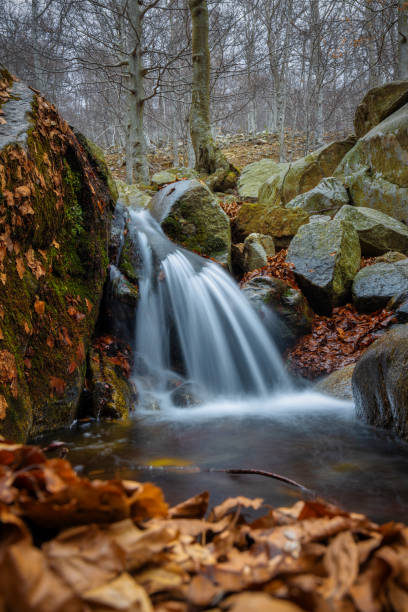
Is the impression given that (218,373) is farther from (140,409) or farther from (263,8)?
(263,8)

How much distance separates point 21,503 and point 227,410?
12.9ft

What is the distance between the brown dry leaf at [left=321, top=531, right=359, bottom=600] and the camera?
81 centimetres

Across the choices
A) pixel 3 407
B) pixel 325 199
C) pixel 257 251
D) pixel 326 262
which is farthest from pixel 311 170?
pixel 3 407

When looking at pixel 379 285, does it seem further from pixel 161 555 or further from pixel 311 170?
pixel 161 555

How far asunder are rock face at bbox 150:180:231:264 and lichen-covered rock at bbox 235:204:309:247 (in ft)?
3.62

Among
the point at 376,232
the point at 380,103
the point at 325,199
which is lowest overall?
the point at 376,232

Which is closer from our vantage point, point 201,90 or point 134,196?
point 134,196

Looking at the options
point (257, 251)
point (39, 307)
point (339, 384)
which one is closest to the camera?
point (39, 307)

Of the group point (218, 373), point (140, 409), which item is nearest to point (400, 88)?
point (218, 373)

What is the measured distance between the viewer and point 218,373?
5.74 m

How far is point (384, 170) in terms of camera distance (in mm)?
8812

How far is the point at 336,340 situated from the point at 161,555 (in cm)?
570

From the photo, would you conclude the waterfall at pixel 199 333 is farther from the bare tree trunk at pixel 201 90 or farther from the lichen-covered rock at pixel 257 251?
the bare tree trunk at pixel 201 90

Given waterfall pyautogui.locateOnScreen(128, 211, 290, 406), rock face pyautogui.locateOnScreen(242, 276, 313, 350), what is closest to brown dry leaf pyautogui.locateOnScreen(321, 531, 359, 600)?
waterfall pyautogui.locateOnScreen(128, 211, 290, 406)
